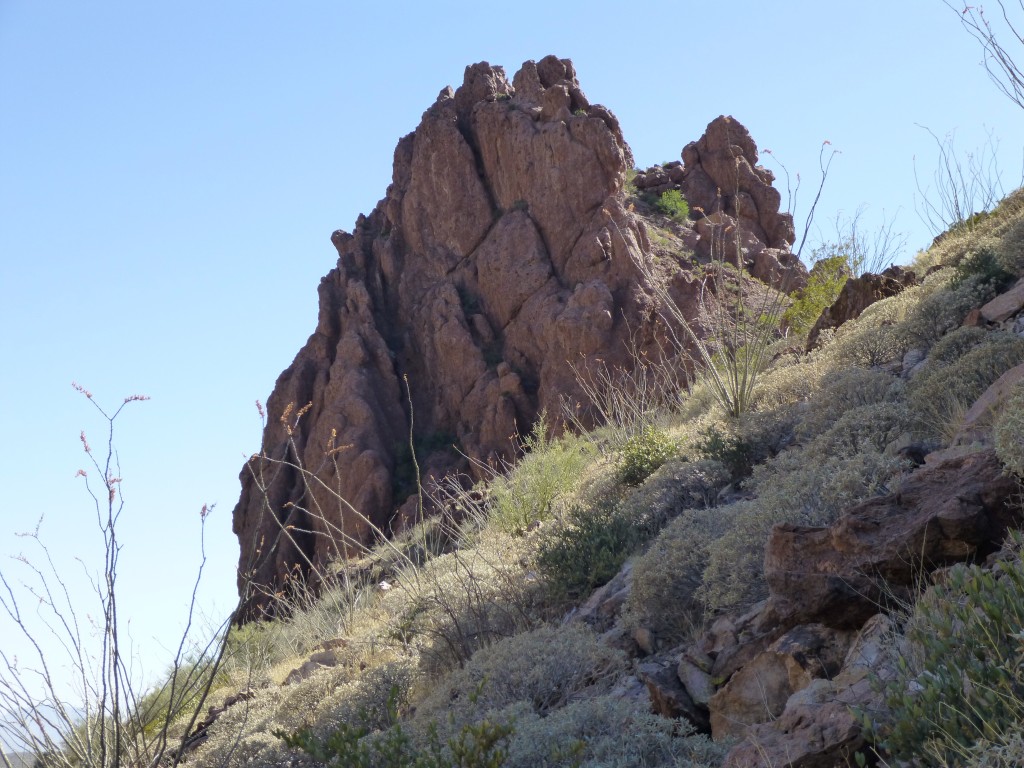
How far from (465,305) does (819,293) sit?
47.4ft

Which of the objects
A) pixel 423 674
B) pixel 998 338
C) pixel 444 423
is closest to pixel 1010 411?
pixel 998 338

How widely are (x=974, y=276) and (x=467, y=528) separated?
21.5ft

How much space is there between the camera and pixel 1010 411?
387 centimetres

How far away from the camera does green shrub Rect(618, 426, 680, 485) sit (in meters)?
8.95

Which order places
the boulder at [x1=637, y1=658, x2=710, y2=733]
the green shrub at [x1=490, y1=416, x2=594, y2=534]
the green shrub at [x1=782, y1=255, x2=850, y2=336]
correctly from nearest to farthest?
the boulder at [x1=637, y1=658, x2=710, y2=733]
the green shrub at [x1=490, y1=416, x2=594, y2=534]
the green shrub at [x1=782, y1=255, x2=850, y2=336]

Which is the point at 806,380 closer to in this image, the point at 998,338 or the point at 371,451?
the point at 998,338

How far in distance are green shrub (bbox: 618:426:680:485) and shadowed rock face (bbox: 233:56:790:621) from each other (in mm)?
13933

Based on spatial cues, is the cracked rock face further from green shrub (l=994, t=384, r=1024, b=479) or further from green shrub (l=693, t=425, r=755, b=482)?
green shrub (l=994, t=384, r=1024, b=479)

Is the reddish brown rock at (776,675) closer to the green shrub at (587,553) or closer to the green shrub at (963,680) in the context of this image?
the green shrub at (963,680)

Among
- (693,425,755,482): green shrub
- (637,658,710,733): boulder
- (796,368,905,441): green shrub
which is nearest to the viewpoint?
(637,658,710,733): boulder

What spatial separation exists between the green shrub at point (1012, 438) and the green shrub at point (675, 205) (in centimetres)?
2488

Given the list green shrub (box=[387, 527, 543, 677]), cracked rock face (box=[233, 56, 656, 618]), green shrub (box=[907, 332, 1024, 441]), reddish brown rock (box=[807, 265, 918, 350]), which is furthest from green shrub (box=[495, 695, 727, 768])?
cracked rock face (box=[233, 56, 656, 618])

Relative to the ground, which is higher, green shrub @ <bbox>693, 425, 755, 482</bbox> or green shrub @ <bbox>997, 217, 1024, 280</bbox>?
green shrub @ <bbox>997, 217, 1024, 280</bbox>

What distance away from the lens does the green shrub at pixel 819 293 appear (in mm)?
15013
